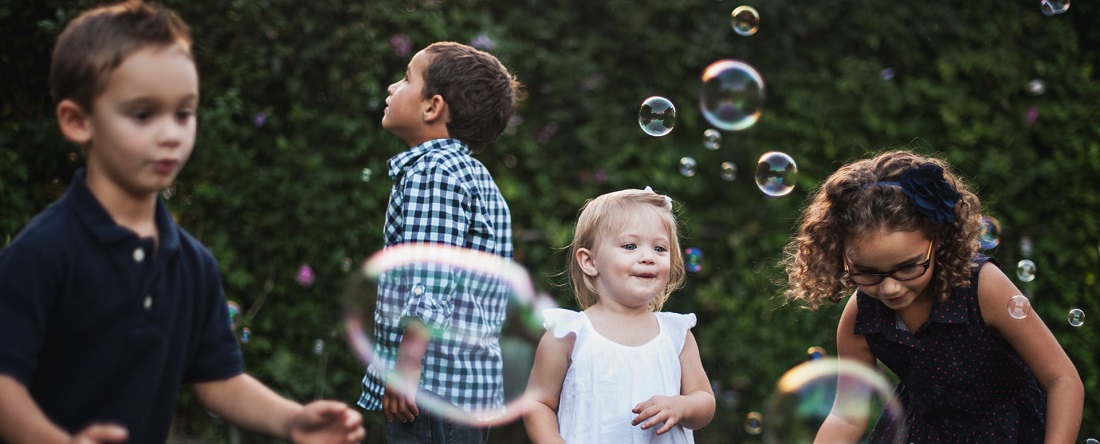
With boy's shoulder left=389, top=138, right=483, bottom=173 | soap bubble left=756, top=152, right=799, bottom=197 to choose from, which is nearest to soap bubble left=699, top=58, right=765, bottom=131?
soap bubble left=756, top=152, right=799, bottom=197

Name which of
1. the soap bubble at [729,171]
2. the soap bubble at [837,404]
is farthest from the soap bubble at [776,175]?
the soap bubble at [837,404]

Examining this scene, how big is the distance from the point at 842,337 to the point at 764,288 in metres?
2.15

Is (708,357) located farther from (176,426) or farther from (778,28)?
(176,426)

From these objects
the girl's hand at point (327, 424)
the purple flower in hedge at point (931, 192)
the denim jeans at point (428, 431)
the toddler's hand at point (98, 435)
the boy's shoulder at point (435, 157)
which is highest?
the boy's shoulder at point (435, 157)

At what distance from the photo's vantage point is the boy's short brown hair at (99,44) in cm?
174

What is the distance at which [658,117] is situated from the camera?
12.9 ft

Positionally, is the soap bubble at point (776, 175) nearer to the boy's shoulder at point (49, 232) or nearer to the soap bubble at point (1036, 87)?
the soap bubble at point (1036, 87)

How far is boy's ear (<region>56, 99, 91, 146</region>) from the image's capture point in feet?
5.82

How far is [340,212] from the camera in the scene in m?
4.91

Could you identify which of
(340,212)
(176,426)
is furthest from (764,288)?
(176,426)

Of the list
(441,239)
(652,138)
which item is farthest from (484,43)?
(441,239)

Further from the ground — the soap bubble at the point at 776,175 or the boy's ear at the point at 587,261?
the soap bubble at the point at 776,175

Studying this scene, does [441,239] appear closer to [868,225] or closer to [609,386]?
[609,386]

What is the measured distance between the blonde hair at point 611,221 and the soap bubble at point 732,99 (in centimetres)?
147
